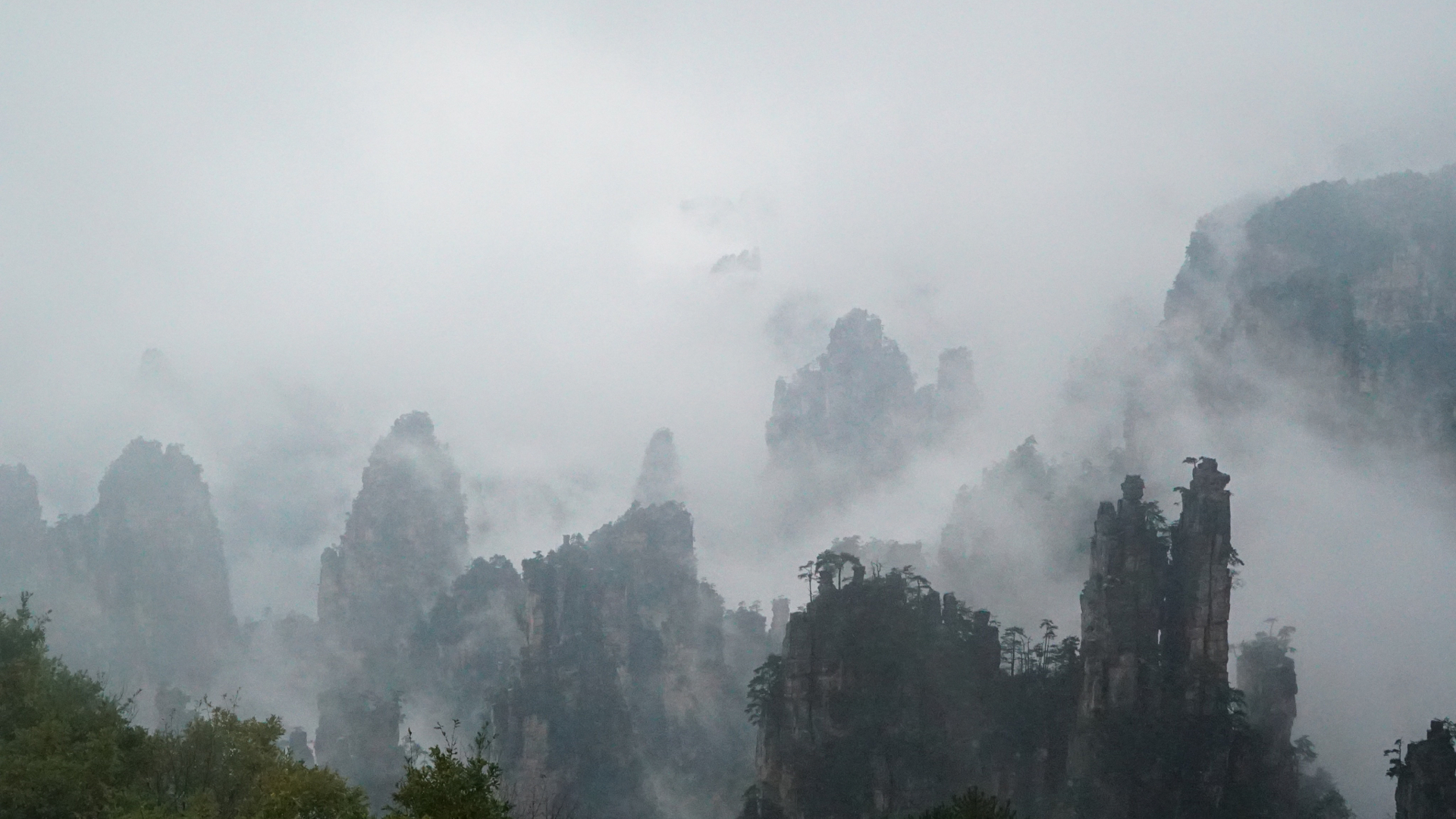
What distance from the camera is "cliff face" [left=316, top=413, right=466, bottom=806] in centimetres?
14938

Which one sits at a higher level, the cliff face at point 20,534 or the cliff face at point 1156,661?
the cliff face at point 20,534

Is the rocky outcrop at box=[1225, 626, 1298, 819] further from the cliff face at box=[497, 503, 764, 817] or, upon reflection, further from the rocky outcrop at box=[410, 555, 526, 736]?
the rocky outcrop at box=[410, 555, 526, 736]

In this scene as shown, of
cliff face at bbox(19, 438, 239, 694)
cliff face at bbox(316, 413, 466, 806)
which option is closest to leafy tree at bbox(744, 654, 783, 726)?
cliff face at bbox(316, 413, 466, 806)

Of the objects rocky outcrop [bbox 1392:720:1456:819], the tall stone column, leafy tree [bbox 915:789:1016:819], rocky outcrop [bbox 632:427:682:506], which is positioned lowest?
leafy tree [bbox 915:789:1016:819]

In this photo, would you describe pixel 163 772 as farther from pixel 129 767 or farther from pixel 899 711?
pixel 899 711

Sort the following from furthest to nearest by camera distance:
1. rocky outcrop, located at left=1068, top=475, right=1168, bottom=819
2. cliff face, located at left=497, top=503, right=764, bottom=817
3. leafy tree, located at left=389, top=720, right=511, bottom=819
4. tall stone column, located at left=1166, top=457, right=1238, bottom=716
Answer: cliff face, located at left=497, top=503, right=764, bottom=817, tall stone column, located at left=1166, top=457, right=1238, bottom=716, rocky outcrop, located at left=1068, top=475, right=1168, bottom=819, leafy tree, located at left=389, top=720, right=511, bottom=819

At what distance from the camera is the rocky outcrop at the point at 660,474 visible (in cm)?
18212

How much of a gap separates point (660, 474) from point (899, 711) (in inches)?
3790

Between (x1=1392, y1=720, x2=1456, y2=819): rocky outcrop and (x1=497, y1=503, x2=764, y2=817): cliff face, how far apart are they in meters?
62.5

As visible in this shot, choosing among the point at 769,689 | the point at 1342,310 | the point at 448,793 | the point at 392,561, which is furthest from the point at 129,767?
the point at 1342,310

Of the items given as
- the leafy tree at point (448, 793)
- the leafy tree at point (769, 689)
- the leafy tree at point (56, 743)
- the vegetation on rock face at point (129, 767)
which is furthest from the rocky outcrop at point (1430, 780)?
the leafy tree at point (56, 743)

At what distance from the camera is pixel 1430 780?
68.1 m

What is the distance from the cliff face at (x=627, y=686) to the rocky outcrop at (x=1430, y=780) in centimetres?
6246

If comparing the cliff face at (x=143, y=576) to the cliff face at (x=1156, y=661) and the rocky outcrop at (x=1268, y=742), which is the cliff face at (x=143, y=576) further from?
the rocky outcrop at (x=1268, y=742)
